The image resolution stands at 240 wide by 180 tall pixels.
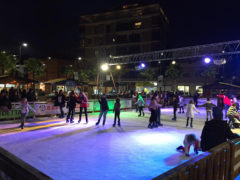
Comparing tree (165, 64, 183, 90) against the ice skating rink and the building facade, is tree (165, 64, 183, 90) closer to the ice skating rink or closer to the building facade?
the building facade

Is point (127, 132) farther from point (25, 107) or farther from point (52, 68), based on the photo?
point (52, 68)

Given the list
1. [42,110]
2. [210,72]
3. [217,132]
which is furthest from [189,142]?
[210,72]

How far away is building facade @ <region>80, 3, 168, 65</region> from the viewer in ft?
148

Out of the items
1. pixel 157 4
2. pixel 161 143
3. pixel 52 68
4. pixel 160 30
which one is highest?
pixel 157 4

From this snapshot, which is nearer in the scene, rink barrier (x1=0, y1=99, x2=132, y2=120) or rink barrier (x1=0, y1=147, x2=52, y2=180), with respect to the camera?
rink barrier (x1=0, y1=147, x2=52, y2=180)

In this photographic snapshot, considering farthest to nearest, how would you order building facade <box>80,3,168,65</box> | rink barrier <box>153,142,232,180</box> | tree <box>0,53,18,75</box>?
1. building facade <box>80,3,168,65</box>
2. tree <box>0,53,18,75</box>
3. rink barrier <box>153,142,232,180</box>

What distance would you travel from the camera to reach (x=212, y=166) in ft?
8.77

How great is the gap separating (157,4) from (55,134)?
4364cm

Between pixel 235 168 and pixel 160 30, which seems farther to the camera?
pixel 160 30

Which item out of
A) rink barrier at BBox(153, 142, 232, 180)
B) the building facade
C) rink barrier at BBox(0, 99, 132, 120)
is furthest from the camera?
the building facade

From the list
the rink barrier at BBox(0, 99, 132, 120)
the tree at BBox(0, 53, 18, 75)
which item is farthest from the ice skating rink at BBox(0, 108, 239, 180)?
the tree at BBox(0, 53, 18, 75)

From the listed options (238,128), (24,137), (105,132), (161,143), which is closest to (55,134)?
(24,137)

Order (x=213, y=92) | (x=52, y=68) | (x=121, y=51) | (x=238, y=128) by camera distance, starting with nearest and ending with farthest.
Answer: (x=238, y=128) < (x=213, y=92) < (x=121, y=51) < (x=52, y=68)

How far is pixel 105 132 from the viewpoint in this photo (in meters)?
8.29
